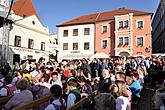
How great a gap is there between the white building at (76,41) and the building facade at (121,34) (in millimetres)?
186

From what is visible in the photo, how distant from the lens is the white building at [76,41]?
4344cm

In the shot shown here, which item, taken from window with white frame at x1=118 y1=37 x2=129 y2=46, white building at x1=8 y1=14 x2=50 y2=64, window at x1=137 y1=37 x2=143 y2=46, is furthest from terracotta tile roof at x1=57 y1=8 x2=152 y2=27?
white building at x1=8 y1=14 x2=50 y2=64

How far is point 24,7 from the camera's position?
157 feet

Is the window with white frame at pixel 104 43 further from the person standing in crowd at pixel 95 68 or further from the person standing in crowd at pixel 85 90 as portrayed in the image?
the person standing in crowd at pixel 85 90

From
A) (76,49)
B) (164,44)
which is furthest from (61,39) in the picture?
(164,44)

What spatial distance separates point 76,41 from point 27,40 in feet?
41.5

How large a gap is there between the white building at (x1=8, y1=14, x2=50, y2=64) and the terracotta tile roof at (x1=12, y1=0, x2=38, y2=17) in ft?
34.4

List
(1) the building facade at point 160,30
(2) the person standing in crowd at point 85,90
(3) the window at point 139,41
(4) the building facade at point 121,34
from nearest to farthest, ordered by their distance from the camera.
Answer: (2) the person standing in crowd at point 85,90
(4) the building facade at point 121,34
(3) the window at point 139,41
(1) the building facade at point 160,30

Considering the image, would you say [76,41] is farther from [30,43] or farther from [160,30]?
[160,30]

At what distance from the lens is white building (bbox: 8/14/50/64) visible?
103ft

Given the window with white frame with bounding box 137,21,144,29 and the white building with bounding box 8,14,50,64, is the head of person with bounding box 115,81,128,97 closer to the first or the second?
the white building with bounding box 8,14,50,64

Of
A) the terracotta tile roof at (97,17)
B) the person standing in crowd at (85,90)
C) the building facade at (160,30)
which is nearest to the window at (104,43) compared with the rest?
the terracotta tile roof at (97,17)

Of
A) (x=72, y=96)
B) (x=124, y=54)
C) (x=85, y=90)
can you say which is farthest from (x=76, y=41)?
(x=72, y=96)

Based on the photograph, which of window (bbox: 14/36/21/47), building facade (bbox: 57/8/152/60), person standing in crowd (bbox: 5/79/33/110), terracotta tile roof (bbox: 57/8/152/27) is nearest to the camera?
person standing in crowd (bbox: 5/79/33/110)
